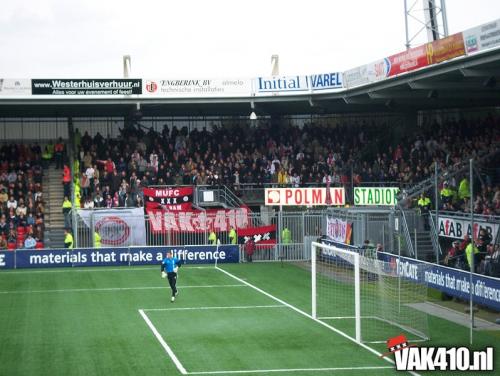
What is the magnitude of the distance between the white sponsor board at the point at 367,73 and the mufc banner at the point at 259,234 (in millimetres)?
8021

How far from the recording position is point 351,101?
4900 centimetres

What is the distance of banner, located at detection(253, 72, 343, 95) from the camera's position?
157 feet

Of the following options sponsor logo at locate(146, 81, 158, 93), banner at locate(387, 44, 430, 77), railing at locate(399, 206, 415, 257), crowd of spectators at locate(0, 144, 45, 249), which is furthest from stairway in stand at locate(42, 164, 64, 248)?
banner at locate(387, 44, 430, 77)

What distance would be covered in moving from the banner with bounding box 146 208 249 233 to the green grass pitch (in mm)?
7534

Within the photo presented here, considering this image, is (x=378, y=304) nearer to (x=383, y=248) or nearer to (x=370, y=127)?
(x=383, y=248)

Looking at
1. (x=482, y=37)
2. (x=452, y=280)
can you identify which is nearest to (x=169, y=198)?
(x=482, y=37)

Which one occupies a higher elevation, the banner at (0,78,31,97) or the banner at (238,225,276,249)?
the banner at (0,78,31,97)

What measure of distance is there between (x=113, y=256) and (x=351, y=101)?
1509 cm

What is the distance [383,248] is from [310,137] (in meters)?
19.5

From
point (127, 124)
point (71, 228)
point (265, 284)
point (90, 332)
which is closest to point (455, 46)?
point (265, 284)

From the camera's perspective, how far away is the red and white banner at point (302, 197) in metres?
41.3

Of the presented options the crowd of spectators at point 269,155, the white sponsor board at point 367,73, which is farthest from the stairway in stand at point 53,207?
the white sponsor board at point 367,73

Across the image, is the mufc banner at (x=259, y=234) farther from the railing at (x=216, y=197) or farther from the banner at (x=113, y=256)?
the railing at (x=216, y=197)

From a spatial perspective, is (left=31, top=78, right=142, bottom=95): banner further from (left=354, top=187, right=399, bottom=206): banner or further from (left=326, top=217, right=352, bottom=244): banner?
(left=354, top=187, right=399, bottom=206): banner
